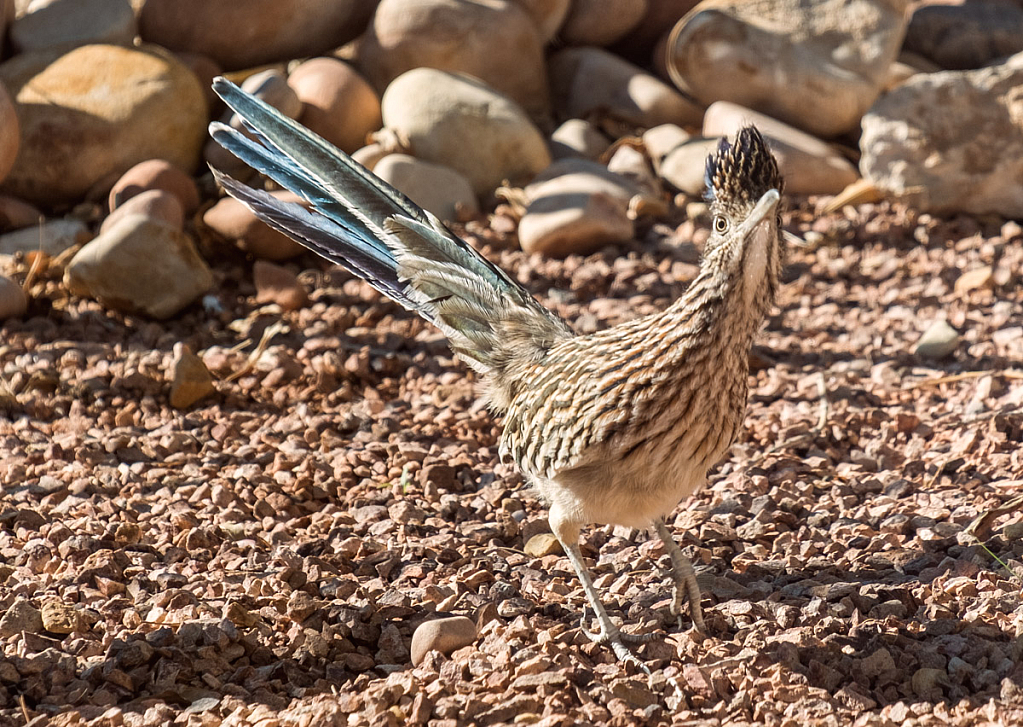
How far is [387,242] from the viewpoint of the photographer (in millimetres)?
3381

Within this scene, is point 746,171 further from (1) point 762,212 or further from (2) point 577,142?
(2) point 577,142

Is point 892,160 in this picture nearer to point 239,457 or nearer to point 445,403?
point 445,403

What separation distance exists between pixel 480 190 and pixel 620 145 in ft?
2.80

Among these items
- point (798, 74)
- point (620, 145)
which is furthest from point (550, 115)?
point (798, 74)

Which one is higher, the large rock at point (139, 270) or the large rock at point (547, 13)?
the large rock at point (547, 13)

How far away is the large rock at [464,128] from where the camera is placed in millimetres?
5965

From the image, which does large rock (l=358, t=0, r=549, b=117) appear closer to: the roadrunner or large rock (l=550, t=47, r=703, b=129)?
large rock (l=550, t=47, r=703, b=129)

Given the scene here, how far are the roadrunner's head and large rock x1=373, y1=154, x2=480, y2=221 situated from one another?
3.27m

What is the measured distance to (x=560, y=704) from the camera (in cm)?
250

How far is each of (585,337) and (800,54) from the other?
12.3 feet

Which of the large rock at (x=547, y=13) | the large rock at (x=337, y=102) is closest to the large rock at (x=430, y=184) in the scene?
the large rock at (x=337, y=102)

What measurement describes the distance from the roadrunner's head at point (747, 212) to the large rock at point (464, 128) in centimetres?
355

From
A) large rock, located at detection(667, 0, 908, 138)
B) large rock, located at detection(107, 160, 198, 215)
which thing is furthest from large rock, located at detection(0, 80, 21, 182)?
large rock, located at detection(667, 0, 908, 138)

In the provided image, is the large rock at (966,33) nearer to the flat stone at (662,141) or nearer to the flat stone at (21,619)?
the flat stone at (662,141)
